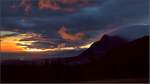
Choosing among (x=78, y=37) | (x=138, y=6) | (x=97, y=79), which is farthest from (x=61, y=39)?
(x=138, y=6)

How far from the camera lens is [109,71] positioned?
2.45m

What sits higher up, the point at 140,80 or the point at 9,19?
the point at 9,19

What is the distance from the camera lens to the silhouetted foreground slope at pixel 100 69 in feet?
7.96

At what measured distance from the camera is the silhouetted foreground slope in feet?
7.96

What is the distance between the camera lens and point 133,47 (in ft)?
8.00

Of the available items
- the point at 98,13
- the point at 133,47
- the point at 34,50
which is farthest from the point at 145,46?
the point at 34,50

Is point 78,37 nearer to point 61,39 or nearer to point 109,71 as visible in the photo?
point 61,39

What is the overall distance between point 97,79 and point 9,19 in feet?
3.60

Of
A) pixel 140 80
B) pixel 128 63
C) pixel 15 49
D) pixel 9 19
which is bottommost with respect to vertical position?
pixel 140 80

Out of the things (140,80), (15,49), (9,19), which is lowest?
(140,80)

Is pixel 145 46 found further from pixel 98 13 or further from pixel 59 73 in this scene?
pixel 59 73

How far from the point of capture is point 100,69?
8.05 ft

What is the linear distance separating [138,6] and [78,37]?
2.27 ft

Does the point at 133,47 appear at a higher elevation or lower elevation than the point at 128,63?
higher
